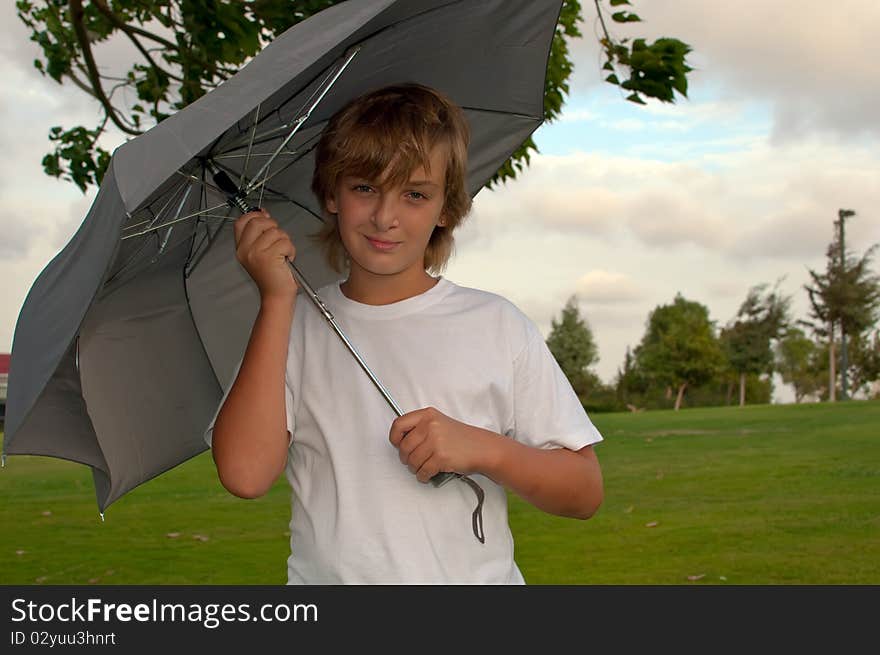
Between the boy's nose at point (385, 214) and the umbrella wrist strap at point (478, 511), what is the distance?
23.7 inches

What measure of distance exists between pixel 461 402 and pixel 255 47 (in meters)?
4.06

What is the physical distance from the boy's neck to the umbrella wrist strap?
1.54ft

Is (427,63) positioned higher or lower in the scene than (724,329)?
lower

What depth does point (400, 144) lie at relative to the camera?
234 cm

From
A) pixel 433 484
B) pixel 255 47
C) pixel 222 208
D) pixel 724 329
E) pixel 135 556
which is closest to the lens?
pixel 433 484

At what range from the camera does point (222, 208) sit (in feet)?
9.39

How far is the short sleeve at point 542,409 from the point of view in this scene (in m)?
2.36

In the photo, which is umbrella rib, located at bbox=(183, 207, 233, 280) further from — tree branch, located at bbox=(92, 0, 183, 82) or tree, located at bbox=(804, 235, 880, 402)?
tree, located at bbox=(804, 235, 880, 402)

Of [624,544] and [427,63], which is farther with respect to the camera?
[624,544]

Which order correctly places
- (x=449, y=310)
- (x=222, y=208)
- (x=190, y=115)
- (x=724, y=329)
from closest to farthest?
(x=190, y=115), (x=449, y=310), (x=222, y=208), (x=724, y=329)

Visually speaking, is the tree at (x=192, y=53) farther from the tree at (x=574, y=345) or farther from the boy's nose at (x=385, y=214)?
the tree at (x=574, y=345)
